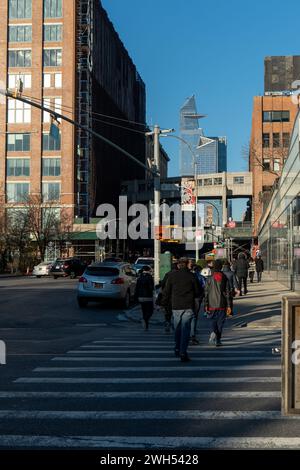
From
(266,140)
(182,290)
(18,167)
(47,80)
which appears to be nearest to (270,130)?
(266,140)

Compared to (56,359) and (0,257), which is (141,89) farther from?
(56,359)

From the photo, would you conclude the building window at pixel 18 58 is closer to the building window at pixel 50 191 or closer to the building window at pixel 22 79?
the building window at pixel 22 79

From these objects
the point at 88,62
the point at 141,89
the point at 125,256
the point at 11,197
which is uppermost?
the point at 141,89

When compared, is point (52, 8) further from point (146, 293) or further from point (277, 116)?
point (146, 293)

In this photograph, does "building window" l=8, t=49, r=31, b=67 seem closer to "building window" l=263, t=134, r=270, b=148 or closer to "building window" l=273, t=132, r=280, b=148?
"building window" l=263, t=134, r=270, b=148

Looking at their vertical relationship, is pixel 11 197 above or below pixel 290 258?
above

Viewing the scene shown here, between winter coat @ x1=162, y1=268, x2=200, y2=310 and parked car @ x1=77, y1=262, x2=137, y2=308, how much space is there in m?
11.8

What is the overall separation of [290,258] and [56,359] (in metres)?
21.3

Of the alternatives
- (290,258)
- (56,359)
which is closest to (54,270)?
(290,258)

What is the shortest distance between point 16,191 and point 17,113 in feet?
32.6

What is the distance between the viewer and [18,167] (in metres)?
79.6

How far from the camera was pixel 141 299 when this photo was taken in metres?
17.0

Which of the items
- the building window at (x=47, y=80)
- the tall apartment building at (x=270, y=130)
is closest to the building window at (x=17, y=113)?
the building window at (x=47, y=80)

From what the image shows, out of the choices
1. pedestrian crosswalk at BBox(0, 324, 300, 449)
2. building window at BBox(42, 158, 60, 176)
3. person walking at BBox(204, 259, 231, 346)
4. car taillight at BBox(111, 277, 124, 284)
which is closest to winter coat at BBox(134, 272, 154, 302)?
person walking at BBox(204, 259, 231, 346)
